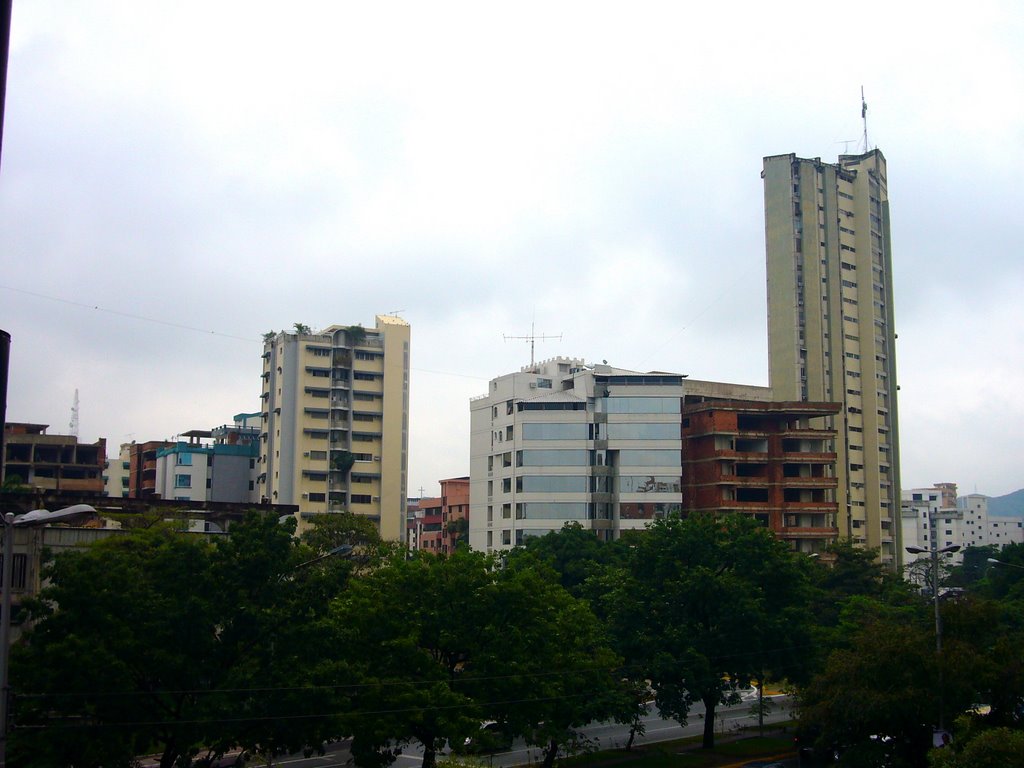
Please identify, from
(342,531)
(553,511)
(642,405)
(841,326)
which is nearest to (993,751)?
(342,531)

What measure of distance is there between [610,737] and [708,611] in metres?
10.8

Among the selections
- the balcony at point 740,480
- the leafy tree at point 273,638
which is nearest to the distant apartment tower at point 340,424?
the balcony at point 740,480

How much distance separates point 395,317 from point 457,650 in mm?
73854

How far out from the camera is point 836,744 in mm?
36562

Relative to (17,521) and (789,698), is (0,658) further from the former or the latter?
(789,698)

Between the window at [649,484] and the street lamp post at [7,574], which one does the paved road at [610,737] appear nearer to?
the window at [649,484]

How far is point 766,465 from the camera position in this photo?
3693 inches

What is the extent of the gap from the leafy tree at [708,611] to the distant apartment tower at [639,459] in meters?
39.5

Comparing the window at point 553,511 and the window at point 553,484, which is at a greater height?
the window at point 553,484

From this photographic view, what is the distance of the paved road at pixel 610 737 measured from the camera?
4650cm

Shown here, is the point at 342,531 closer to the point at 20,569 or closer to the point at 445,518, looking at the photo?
the point at 20,569

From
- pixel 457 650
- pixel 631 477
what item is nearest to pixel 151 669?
pixel 457 650

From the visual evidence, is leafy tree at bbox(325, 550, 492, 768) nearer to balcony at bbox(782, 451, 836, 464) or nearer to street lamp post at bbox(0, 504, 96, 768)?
street lamp post at bbox(0, 504, 96, 768)

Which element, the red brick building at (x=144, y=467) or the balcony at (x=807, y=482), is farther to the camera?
the red brick building at (x=144, y=467)
